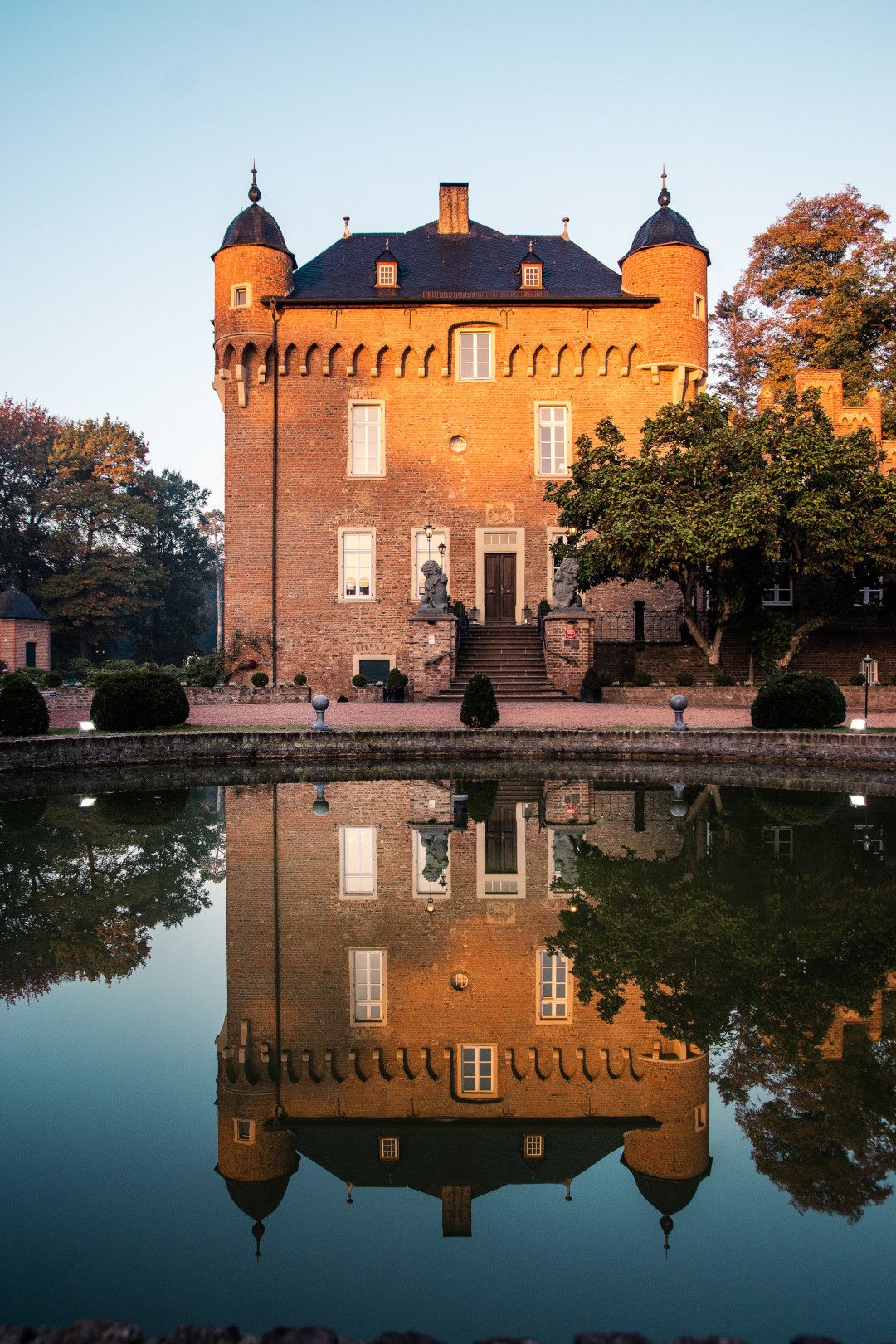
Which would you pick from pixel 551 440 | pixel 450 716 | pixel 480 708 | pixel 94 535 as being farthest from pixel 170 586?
pixel 480 708

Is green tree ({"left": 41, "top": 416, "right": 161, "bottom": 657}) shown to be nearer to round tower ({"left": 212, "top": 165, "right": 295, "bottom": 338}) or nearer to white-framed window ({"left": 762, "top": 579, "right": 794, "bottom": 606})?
round tower ({"left": 212, "top": 165, "right": 295, "bottom": 338})

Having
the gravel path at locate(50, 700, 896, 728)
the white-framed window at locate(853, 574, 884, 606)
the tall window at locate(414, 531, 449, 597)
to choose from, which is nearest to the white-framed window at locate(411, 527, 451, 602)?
the tall window at locate(414, 531, 449, 597)

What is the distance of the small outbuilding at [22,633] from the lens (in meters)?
32.7

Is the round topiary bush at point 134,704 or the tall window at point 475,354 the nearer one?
the round topiary bush at point 134,704

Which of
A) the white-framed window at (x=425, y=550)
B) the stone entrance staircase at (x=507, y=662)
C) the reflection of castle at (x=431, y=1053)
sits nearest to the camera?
the reflection of castle at (x=431, y=1053)

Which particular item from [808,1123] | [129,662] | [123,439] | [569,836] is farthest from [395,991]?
[123,439]

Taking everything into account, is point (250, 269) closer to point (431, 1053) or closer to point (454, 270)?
point (454, 270)

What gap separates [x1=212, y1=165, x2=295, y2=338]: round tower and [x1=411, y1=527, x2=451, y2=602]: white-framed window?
280 inches

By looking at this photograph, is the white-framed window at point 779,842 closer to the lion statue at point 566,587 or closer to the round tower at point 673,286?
the lion statue at point 566,587

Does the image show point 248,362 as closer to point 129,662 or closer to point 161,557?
point 129,662

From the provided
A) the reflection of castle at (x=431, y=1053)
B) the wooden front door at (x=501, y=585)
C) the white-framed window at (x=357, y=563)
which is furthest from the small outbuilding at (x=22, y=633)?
the reflection of castle at (x=431, y=1053)

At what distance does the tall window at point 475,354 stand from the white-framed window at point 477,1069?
78.5 ft

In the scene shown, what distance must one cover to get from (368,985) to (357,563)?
70.7 ft

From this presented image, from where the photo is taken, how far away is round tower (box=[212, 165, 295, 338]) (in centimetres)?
2519
